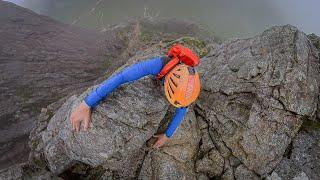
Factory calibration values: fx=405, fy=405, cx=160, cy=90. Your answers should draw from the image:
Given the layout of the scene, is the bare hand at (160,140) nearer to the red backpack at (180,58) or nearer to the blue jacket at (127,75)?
the blue jacket at (127,75)

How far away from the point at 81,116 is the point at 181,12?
7161cm

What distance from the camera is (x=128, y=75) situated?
35.3ft

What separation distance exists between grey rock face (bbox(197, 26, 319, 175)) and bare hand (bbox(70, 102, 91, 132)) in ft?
13.9

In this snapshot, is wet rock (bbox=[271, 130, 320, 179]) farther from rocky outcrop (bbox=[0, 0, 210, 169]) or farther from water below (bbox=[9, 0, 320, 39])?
water below (bbox=[9, 0, 320, 39])

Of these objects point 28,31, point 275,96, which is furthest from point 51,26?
point 275,96

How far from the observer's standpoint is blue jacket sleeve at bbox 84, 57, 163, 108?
10.8 metres

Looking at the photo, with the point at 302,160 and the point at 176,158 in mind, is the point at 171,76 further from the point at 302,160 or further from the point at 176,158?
the point at 302,160

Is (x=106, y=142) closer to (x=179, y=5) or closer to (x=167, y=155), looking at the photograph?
(x=167, y=155)

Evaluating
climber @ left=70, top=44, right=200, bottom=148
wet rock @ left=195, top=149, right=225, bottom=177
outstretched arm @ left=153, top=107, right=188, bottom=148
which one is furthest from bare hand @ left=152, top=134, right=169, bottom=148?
climber @ left=70, top=44, right=200, bottom=148

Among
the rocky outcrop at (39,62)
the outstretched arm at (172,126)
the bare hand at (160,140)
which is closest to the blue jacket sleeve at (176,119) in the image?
the outstretched arm at (172,126)

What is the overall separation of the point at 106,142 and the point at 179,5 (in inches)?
2868

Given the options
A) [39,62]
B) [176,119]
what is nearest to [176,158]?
[176,119]

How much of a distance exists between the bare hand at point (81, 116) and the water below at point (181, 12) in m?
47.4

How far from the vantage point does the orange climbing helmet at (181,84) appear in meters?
10.7
